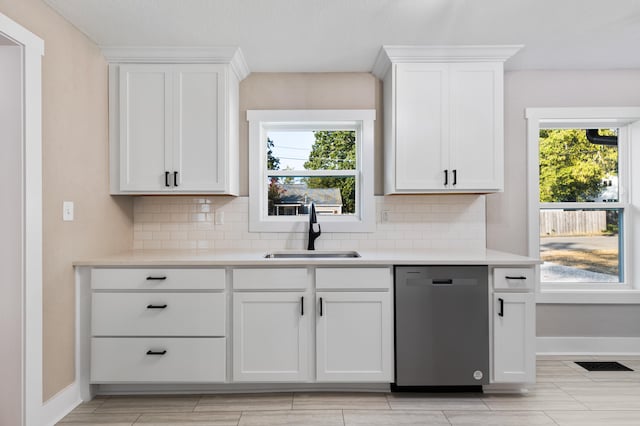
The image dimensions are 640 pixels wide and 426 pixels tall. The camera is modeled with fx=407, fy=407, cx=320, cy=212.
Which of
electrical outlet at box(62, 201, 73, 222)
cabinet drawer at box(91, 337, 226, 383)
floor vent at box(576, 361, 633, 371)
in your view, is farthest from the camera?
floor vent at box(576, 361, 633, 371)

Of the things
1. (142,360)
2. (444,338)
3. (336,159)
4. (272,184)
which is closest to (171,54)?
(272,184)

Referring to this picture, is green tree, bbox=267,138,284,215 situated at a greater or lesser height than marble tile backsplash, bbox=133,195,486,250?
greater

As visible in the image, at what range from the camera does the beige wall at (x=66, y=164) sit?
2.20m

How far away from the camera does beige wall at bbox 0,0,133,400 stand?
7.22 ft

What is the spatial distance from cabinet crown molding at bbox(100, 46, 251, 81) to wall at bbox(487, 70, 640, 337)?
220cm

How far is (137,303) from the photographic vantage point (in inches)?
98.1

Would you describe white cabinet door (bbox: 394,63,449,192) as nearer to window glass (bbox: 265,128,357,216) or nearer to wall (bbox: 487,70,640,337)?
window glass (bbox: 265,128,357,216)

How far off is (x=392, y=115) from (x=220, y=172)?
1285mm

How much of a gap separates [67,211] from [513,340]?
2.78 metres

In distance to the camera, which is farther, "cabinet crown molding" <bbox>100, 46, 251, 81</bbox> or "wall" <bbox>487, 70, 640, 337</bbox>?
"wall" <bbox>487, 70, 640, 337</bbox>

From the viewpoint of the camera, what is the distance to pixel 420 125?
9.44 feet

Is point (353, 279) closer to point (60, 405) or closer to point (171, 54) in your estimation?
point (60, 405)

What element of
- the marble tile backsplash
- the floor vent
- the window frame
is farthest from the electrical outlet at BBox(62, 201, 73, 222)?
the floor vent

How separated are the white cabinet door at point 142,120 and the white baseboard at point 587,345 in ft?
10.6
